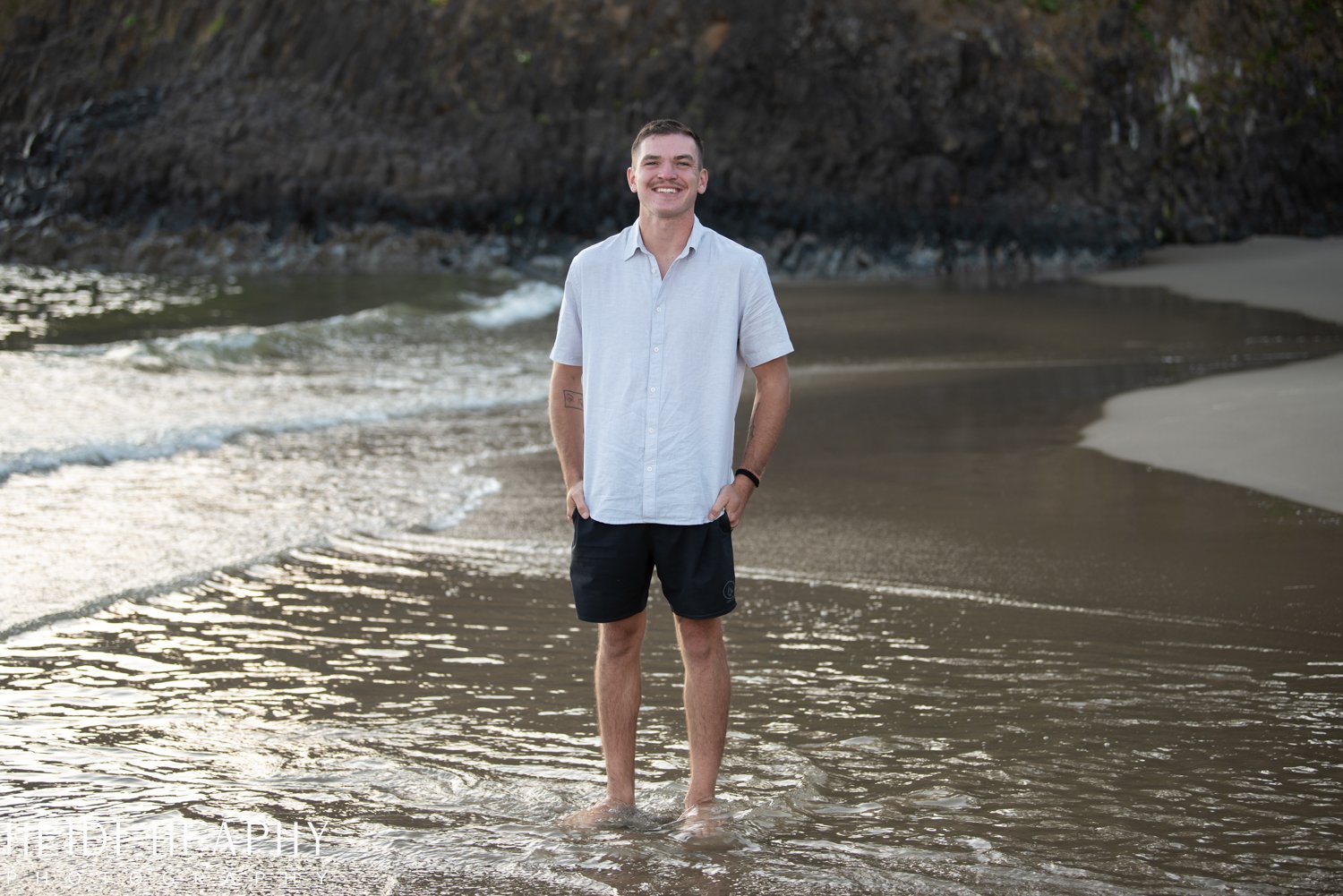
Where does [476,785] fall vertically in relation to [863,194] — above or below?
below

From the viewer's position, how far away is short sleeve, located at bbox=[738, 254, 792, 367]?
3080 mm

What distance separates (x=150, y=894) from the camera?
283cm

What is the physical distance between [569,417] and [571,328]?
21 centimetres

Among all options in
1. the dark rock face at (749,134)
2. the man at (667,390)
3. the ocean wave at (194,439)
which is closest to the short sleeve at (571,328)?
the man at (667,390)

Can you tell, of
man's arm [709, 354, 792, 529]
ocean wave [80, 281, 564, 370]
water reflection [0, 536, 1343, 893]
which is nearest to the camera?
water reflection [0, 536, 1343, 893]

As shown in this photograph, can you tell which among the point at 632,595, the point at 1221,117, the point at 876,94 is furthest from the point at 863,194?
the point at 632,595

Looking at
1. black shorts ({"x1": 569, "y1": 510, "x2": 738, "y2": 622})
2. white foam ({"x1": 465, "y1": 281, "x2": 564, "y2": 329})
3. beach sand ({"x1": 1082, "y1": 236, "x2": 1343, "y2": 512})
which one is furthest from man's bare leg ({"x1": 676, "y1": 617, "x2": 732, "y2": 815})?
white foam ({"x1": 465, "y1": 281, "x2": 564, "y2": 329})

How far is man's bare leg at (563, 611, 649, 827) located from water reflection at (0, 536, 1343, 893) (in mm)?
99

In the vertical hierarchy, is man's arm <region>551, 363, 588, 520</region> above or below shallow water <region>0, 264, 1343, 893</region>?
above

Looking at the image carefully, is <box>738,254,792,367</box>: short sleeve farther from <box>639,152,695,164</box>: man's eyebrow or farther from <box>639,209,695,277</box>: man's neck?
<box>639,152,695,164</box>: man's eyebrow

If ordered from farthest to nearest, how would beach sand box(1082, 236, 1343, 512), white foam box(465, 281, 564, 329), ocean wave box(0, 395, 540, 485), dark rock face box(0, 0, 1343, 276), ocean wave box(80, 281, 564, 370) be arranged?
dark rock face box(0, 0, 1343, 276) → white foam box(465, 281, 564, 329) → ocean wave box(80, 281, 564, 370) → ocean wave box(0, 395, 540, 485) → beach sand box(1082, 236, 1343, 512)

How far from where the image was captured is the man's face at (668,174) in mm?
3059

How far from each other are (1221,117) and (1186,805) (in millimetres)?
27204

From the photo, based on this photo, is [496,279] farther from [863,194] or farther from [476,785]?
[476,785]
